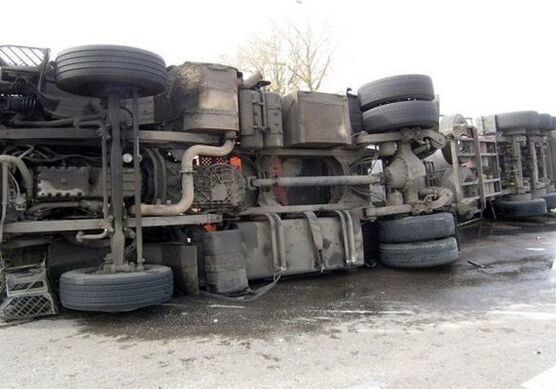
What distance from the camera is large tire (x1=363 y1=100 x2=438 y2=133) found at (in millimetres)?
5535

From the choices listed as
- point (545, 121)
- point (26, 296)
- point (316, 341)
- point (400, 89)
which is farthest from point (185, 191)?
point (545, 121)

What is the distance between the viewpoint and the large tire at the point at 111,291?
342cm

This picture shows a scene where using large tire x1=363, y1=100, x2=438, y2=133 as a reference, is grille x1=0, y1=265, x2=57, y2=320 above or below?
below

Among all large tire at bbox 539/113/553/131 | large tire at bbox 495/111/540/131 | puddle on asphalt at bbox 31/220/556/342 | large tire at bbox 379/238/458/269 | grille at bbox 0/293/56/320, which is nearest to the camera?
puddle on asphalt at bbox 31/220/556/342

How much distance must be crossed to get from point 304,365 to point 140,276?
156 centimetres

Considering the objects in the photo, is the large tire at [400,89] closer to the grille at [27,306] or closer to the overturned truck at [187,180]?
the overturned truck at [187,180]

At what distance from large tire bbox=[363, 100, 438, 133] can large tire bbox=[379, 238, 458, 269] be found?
4.74ft

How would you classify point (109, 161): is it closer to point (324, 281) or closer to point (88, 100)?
point (88, 100)

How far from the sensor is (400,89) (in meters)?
5.57

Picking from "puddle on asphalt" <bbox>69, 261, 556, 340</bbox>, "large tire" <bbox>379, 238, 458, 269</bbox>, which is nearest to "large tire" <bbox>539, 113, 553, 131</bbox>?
"puddle on asphalt" <bbox>69, 261, 556, 340</bbox>

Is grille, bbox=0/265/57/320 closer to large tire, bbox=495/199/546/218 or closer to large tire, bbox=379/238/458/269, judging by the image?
large tire, bbox=379/238/458/269

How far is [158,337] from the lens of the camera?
125 inches

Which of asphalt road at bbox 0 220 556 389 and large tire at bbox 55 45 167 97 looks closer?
asphalt road at bbox 0 220 556 389

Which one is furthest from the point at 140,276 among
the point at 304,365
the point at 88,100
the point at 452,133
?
the point at 452,133
